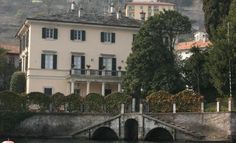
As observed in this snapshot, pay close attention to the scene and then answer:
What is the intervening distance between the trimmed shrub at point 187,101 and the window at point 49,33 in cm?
2017

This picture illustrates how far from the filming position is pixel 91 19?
221 feet

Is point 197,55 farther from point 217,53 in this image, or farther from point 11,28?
point 11,28

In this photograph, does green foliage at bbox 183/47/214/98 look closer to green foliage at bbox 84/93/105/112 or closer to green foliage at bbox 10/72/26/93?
green foliage at bbox 84/93/105/112

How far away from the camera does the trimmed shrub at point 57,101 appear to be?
53.8 metres

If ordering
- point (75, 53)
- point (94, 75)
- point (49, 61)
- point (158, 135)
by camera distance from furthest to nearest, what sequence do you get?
1. point (75, 53)
2. point (49, 61)
3. point (94, 75)
4. point (158, 135)

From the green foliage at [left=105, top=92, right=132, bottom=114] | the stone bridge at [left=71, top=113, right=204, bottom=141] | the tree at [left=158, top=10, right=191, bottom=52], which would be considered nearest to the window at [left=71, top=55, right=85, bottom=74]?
the tree at [left=158, top=10, right=191, bottom=52]

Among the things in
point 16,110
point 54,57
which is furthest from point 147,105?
point 54,57

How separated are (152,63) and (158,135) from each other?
792 centimetres

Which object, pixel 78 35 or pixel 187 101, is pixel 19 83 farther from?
pixel 187 101

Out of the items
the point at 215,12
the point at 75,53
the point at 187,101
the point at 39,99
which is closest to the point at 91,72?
the point at 75,53

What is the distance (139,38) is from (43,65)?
40.5 feet

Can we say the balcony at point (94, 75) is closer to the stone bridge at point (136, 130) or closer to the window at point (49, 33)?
the window at point (49, 33)

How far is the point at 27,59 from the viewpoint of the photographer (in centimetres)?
6581

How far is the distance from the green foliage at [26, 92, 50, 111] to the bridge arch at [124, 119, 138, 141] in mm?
8051
